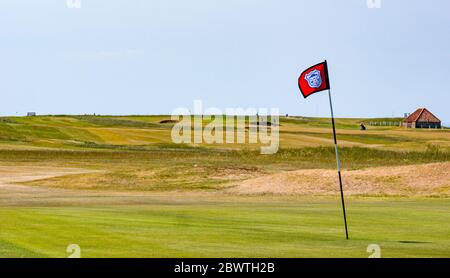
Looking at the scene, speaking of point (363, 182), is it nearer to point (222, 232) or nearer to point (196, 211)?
point (196, 211)

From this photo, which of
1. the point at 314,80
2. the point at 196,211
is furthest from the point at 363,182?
the point at 314,80

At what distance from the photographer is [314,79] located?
27.1m

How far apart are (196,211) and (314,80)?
11.0 metres

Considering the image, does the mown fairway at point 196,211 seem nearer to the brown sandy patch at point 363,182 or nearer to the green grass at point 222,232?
the green grass at point 222,232

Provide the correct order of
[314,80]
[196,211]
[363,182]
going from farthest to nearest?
[363,182]
[196,211]
[314,80]

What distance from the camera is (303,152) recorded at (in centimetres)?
9244

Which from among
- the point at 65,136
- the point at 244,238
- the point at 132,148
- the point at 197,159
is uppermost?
the point at 65,136

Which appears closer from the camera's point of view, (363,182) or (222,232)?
(222,232)

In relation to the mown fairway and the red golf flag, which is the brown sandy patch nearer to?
the mown fairway

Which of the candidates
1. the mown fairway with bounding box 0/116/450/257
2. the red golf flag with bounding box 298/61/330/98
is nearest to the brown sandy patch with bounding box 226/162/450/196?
the mown fairway with bounding box 0/116/450/257

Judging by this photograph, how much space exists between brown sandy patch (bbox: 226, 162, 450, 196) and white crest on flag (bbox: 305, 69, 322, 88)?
3033 centimetres
